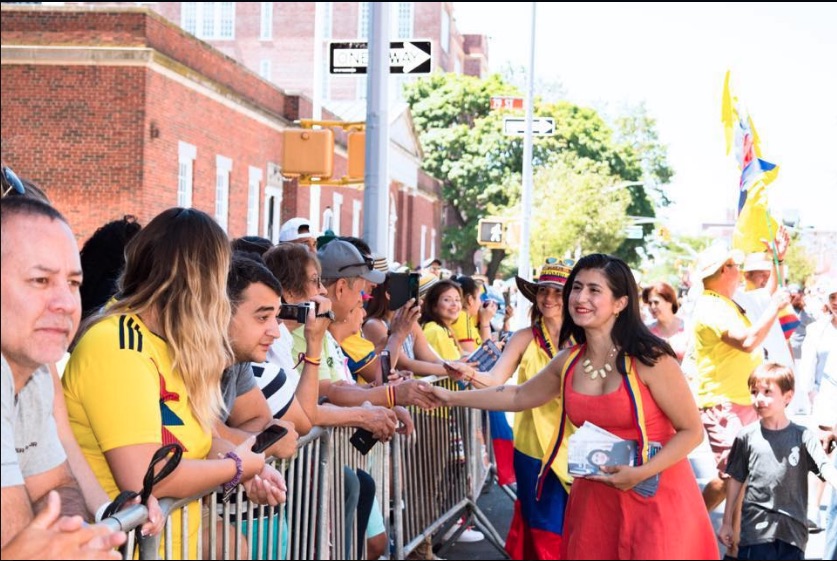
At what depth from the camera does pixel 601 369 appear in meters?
5.08

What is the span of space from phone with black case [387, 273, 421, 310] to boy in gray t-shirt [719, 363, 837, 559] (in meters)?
2.23

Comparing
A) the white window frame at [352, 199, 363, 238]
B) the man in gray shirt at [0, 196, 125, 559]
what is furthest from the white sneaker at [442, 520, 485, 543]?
the white window frame at [352, 199, 363, 238]

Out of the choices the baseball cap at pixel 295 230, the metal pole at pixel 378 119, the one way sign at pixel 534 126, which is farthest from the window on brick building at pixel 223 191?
the baseball cap at pixel 295 230

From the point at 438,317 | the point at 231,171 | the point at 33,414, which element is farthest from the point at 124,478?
the point at 231,171

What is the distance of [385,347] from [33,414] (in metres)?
4.56

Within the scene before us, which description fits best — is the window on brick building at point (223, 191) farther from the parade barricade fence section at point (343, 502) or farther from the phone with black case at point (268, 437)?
the phone with black case at point (268, 437)

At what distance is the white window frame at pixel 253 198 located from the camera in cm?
3138

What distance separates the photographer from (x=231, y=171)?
29.7 metres

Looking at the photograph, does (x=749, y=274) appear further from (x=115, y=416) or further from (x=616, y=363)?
(x=115, y=416)

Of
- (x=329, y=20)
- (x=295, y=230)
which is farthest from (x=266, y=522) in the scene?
(x=329, y=20)

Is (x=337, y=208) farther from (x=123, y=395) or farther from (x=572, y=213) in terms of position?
(x=123, y=395)

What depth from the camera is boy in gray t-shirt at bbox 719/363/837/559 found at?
266 inches

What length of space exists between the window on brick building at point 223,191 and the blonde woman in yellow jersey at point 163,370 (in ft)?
82.9

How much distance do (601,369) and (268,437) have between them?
157 centimetres
